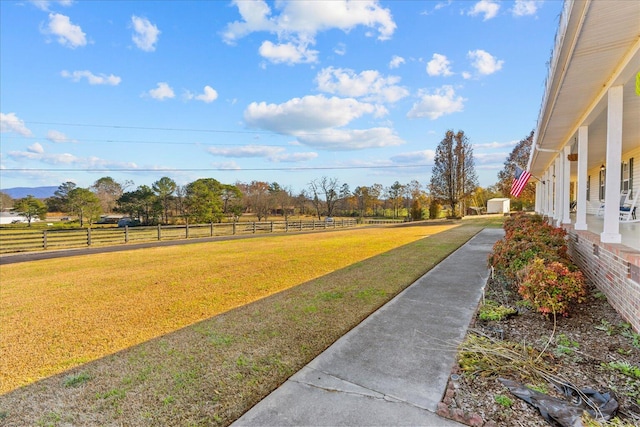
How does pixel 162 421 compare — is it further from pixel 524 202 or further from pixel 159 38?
pixel 524 202

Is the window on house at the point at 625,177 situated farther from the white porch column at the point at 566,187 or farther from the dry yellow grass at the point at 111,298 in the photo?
the dry yellow grass at the point at 111,298

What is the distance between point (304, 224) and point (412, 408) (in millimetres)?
25536

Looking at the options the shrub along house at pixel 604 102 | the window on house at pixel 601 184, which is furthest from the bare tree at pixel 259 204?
the shrub along house at pixel 604 102

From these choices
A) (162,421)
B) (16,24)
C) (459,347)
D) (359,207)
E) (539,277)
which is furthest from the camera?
(359,207)

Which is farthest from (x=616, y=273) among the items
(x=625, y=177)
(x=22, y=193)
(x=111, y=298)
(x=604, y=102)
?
(x=22, y=193)

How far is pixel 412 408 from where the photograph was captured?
224 cm

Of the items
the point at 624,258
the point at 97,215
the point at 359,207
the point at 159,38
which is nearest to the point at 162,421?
the point at 624,258

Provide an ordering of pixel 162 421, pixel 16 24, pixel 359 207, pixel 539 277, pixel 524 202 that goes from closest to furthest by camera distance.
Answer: pixel 162 421 → pixel 539 277 → pixel 16 24 → pixel 524 202 → pixel 359 207

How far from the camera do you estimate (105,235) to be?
16219 mm

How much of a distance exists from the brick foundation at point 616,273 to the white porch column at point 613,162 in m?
0.22

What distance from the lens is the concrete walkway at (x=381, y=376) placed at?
85.0 inches

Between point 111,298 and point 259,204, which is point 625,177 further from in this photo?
point 259,204

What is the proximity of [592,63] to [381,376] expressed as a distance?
4.36 m

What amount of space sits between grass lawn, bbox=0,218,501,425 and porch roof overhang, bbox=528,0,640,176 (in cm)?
394
